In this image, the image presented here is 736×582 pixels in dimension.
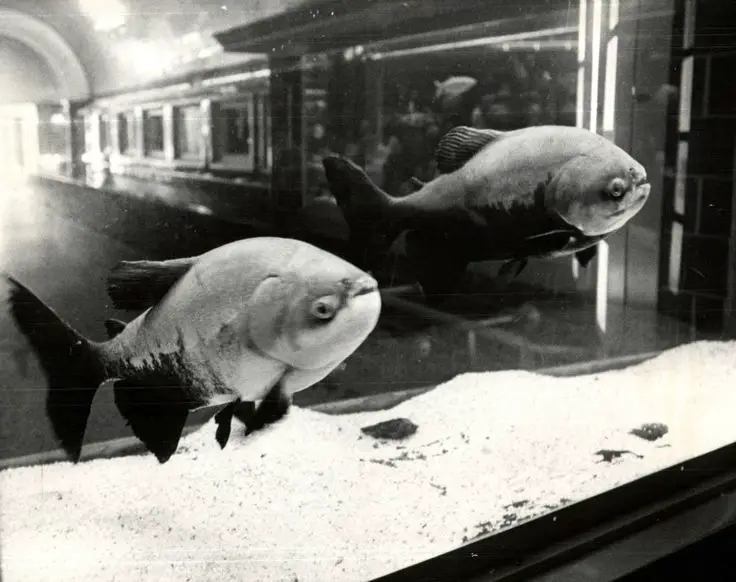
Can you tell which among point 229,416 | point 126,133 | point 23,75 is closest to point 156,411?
point 229,416

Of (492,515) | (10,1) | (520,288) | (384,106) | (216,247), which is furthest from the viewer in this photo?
(520,288)

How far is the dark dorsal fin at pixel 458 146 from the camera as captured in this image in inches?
58.7

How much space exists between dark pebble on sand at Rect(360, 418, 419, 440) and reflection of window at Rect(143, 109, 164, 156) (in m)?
0.72

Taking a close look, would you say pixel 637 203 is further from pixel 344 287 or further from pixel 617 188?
pixel 344 287

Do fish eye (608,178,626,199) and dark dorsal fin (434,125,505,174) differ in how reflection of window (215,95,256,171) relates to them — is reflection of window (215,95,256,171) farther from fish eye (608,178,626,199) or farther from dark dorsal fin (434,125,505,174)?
fish eye (608,178,626,199)

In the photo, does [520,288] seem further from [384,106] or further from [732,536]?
[732,536]

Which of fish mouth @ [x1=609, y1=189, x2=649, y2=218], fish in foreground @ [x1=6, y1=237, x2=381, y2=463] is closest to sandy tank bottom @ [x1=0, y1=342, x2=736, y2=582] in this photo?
fish in foreground @ [x1=6, y1=237, x2=381, y2=463]

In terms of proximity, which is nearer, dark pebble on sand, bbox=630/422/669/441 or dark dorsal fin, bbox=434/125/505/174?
dark dorsal fin, bbox=434/125/505/174

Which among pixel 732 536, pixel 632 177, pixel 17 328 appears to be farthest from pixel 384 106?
pixel 732 536

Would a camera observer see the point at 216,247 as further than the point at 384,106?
No

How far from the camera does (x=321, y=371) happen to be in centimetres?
131

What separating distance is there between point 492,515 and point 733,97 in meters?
1.39

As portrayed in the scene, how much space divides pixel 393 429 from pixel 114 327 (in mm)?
655

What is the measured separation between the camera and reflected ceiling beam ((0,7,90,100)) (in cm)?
113
